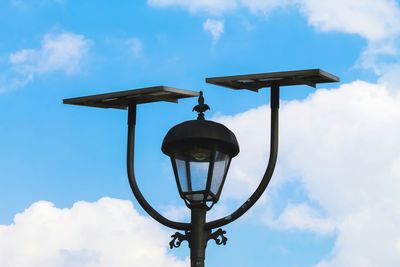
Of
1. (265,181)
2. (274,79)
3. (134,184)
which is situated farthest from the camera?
(134,184)

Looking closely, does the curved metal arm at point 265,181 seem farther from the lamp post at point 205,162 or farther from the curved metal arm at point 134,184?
the curved metal arm at point 134,184

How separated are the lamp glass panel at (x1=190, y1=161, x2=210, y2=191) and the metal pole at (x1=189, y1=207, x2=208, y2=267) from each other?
215 mm

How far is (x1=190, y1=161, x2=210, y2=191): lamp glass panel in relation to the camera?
32.9 ft

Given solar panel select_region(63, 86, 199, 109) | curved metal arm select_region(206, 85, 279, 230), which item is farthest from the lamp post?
solar panel select_region(63, 86, 199, 109)

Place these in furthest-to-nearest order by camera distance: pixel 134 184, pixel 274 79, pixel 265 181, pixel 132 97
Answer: pixel 132 97, pixel 134 184, pixel 274 79, pixel 265 181

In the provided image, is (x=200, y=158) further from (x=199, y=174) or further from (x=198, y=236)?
(x=198, y=236)

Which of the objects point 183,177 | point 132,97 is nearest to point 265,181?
point 183,177

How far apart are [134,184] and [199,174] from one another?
2.90 feet

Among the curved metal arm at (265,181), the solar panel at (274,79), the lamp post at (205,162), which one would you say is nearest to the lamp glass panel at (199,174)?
the lamp post at (205,162)

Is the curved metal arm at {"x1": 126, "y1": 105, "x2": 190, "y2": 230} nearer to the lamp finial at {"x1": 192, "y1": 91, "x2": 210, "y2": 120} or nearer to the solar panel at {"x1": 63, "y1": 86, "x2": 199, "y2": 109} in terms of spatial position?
the solar panel at {"x1": 63, "y1": 86, "x2": 199, "y2": 109}

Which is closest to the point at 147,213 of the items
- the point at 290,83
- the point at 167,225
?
the point at 167,225

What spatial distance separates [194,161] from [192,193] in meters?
0.29

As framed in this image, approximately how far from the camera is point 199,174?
32.9ft

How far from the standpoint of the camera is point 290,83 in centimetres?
1038
